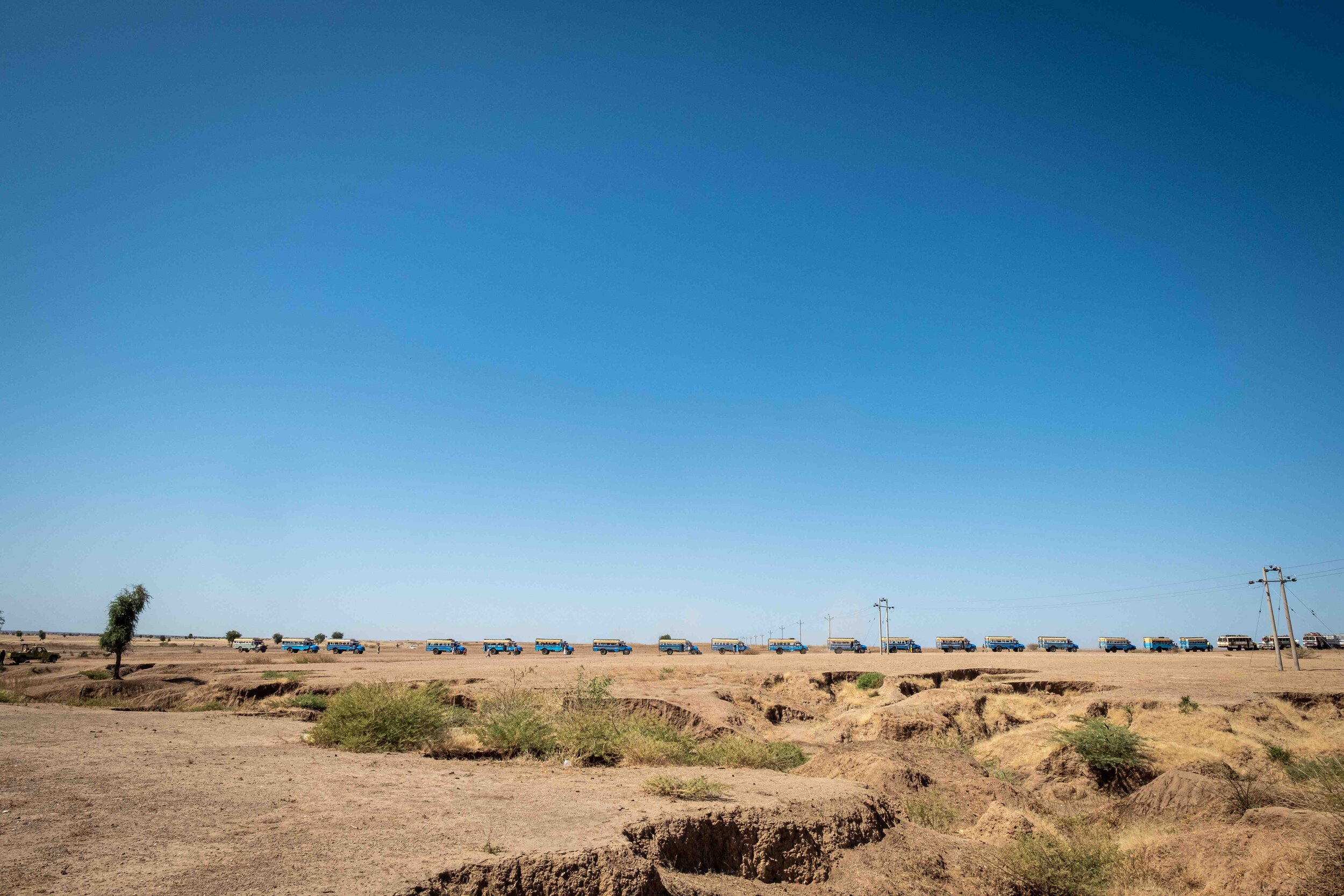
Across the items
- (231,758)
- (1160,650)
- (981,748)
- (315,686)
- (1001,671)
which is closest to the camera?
(231,758)

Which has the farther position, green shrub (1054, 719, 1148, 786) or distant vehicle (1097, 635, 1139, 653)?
distant vehicle (1097, 635, 1139, 653)

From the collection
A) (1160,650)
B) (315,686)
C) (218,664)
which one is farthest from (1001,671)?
(1160,650)

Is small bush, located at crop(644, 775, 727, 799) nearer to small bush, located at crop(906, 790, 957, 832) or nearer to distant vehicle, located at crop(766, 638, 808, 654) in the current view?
small bush, located at crop(906, 790, 957, 832)

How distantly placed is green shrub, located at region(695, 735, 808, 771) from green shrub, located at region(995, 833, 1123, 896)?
6.05 m

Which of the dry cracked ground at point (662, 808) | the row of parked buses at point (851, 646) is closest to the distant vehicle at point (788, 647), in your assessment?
the row of parked buses at point (851, 646)

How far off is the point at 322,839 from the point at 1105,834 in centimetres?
1557

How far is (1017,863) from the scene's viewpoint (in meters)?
11.7

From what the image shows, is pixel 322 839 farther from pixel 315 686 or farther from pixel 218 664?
pixel 218 664

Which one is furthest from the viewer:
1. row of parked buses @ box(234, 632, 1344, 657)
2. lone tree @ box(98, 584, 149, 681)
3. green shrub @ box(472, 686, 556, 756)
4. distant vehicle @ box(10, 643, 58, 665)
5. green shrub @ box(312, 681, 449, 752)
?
row of parked buses @ box(234, 632, 1344, 657)

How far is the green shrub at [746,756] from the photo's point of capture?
16703 mm

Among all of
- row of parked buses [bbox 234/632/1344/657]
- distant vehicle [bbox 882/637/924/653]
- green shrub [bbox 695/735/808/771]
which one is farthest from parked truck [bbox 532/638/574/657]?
green shrub [bbox 695/735/808/771]

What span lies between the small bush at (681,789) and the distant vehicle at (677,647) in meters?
92.5

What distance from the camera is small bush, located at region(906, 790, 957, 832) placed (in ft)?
47.6

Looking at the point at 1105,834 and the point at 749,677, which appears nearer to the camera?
the point at 1105,834
